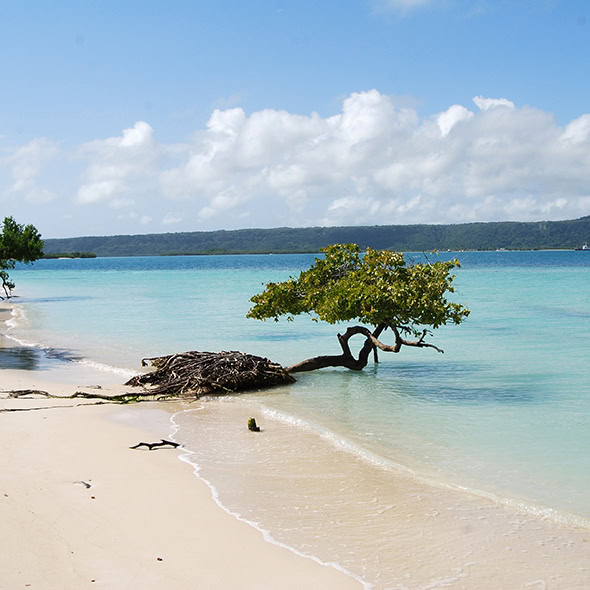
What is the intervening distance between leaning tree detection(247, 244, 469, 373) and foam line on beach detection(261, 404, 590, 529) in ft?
10.2

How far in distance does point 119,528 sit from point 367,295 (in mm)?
8047

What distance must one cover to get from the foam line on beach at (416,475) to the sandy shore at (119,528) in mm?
2365

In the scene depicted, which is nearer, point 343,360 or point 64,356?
point 343,360

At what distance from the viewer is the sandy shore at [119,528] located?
5.29 meters

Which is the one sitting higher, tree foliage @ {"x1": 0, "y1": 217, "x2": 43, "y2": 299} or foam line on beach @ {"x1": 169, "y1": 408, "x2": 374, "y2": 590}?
tree foliage @ {"x1": 0, "y1": 217, "x2": 43, "y2": 299}

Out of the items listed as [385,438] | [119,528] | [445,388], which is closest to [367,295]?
[445,388]

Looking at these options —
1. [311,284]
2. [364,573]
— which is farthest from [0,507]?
[311,284]

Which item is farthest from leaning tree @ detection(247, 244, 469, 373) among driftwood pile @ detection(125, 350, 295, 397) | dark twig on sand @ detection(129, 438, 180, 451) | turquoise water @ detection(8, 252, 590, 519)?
dark twig on sand @ detection(129, 438, 180, 451)

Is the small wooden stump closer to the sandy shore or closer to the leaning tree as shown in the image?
the sandy shore

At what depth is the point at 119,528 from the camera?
6.19 m

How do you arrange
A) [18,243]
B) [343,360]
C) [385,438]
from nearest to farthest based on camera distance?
[385,438] → [343,360] → [18,243]

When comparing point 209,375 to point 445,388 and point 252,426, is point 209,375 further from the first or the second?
point 445,388

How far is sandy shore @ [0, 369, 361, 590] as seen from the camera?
529 centimetres

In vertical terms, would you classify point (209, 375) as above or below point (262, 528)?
above
